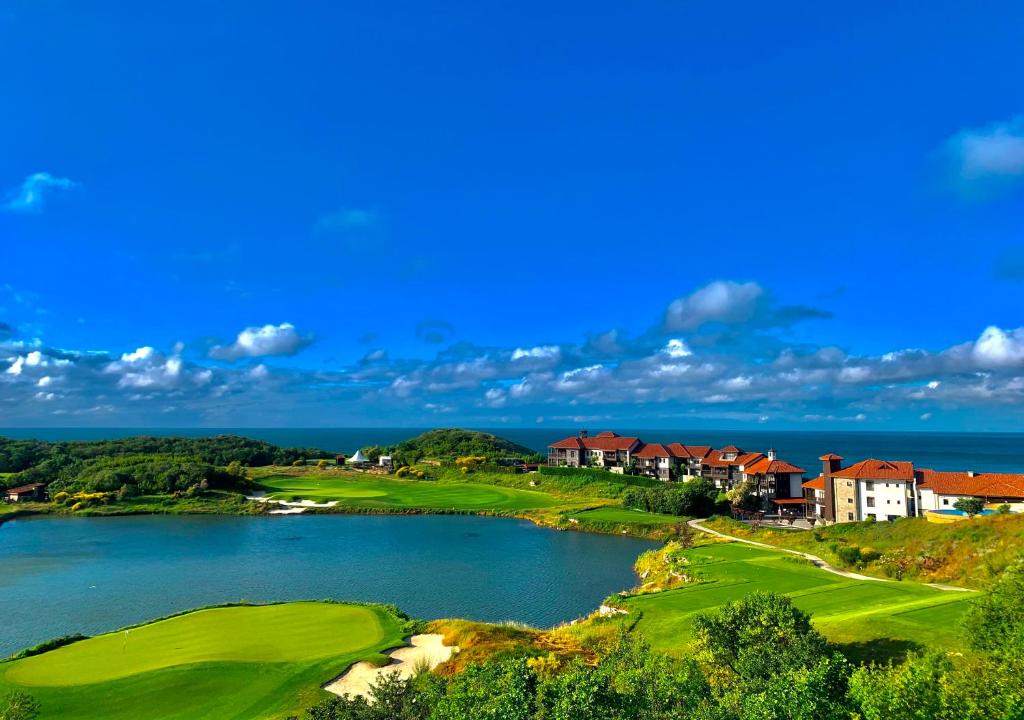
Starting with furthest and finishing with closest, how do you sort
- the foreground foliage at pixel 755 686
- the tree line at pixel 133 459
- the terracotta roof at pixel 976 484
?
the tree line at pixel 133 459
the terracotta roof at pixel 976 484
the foreground foliage at pixel 755 686

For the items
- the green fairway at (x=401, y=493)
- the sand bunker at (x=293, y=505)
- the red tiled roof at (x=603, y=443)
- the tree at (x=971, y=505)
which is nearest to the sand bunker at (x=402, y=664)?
the tree at (x=971, y=505)

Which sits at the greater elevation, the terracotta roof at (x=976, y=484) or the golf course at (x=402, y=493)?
the terracotta roof at (x=976, y=484)

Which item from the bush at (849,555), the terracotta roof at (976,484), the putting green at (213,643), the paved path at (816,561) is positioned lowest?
the putting green at (213,643)

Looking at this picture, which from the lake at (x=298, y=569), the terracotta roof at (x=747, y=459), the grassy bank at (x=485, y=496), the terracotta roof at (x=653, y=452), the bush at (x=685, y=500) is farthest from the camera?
the terracotta roof at (x=653, y=452)

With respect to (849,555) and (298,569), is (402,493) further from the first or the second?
(849,555)

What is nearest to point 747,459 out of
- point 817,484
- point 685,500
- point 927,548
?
point 817,484

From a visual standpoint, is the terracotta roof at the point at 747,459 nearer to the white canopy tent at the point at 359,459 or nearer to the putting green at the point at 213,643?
the putting green at the point at 213,643
